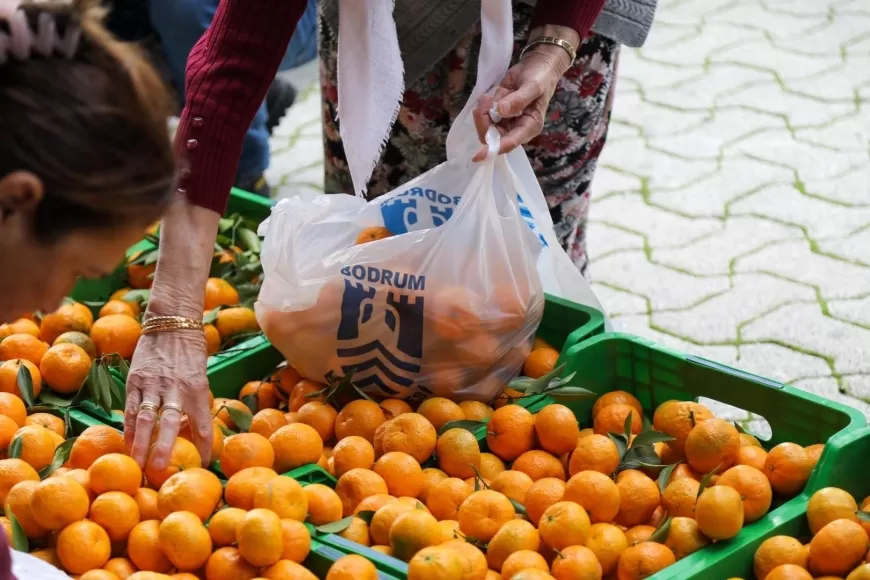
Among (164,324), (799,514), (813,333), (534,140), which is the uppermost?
(534,140)

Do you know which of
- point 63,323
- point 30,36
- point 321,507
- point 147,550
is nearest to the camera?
point 30,36

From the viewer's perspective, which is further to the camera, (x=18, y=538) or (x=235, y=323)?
(x=235, y=323)

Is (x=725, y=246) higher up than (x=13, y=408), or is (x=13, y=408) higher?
(x=13, y=408)

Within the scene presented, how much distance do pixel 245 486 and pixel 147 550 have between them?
0.17 m

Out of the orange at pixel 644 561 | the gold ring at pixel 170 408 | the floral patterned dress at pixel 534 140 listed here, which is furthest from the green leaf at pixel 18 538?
the floral patterned dress at pixel 534 140

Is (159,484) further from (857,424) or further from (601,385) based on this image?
(857,424)

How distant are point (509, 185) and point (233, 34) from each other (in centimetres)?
57

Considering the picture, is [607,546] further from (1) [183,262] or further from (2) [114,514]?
(1) [183,262]

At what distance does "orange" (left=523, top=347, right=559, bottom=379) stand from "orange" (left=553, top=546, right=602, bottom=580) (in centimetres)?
56

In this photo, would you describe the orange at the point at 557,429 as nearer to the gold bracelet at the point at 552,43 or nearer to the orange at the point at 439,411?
the orange at the point at 439,411

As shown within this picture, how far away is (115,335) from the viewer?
6.93 ft

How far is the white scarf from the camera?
187 centimetres

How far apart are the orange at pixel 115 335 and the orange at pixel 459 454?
0.70m

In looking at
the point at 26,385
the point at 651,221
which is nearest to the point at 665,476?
the point at 26,385
